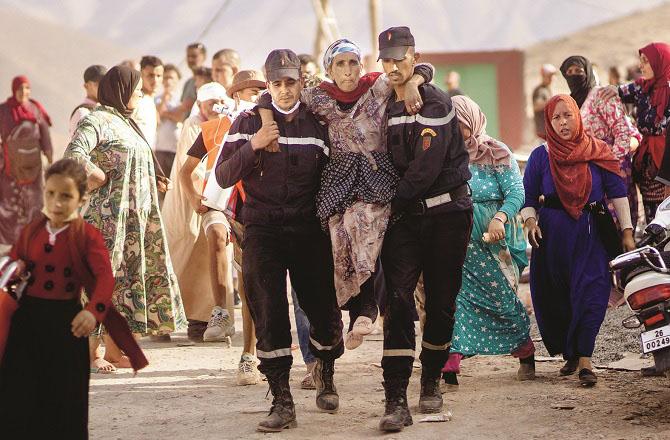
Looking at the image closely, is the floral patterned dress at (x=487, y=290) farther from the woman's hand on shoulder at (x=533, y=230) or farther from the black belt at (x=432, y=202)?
the black belt at (x=432, y=202)

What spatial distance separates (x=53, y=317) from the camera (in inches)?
219

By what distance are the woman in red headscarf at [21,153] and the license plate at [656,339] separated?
9930 mm

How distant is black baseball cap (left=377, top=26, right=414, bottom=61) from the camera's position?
657 centimetres

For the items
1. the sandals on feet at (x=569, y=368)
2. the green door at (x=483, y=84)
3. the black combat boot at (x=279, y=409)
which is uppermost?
the green door at (x=483, y=84)

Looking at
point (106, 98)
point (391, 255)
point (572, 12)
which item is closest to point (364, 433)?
point (391, 255)

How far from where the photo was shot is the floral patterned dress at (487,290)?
788cm

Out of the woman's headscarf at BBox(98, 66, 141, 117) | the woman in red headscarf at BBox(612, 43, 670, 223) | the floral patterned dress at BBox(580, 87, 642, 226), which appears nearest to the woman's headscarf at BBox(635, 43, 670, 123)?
the woman in red headscarf at BBox(612, 43, 670, 223)

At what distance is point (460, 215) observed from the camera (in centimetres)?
670

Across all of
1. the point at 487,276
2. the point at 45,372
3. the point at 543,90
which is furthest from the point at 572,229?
the point at 543,90

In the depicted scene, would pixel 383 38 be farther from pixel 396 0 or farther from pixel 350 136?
pixel 396 0

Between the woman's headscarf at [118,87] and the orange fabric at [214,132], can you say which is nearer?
the orange fabric at [214,132]

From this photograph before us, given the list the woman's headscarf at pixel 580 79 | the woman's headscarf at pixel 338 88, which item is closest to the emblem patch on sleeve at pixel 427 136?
the woman's headscarf at pixel 338 88

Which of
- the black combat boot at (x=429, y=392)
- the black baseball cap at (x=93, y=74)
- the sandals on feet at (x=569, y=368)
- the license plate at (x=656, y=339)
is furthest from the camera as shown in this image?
the black baseball cap at (x=93, y=74)

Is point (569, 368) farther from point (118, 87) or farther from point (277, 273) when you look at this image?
point (118, 87)
